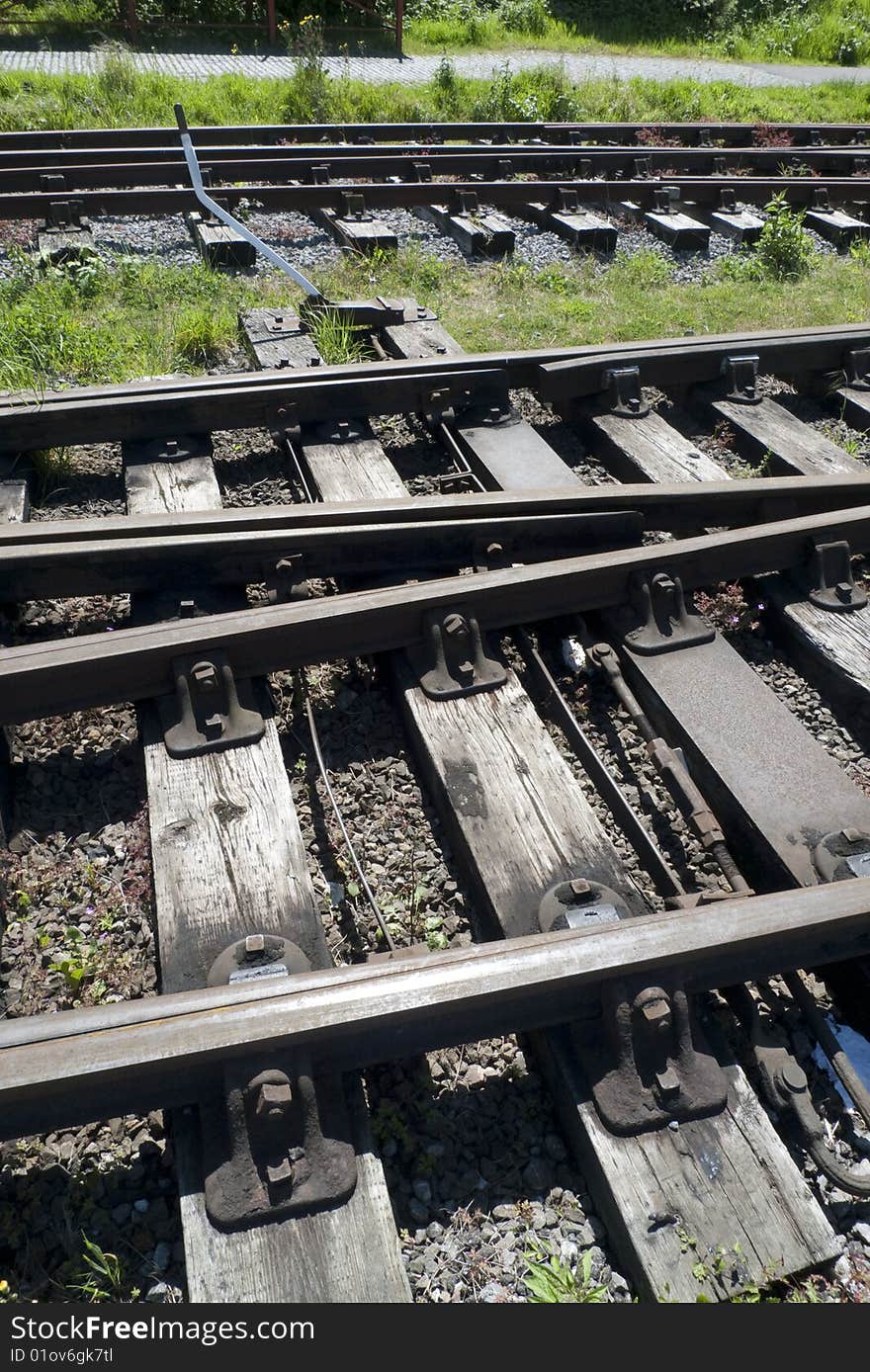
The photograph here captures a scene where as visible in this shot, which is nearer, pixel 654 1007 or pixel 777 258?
pixel 654 1007

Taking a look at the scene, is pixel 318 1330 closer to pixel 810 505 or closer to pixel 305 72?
pixel 810 505

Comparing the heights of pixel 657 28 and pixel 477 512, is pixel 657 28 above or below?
above

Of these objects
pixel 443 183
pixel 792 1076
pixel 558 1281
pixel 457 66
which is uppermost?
pixel 457 66

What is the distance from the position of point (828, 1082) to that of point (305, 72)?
477 inches

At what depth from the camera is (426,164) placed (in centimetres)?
848

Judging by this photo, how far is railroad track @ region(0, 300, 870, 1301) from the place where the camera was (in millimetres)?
1872

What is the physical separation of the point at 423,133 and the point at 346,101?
196 centimetres

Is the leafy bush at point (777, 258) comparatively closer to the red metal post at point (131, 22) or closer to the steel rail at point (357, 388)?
the steel rail at point (357, 388)

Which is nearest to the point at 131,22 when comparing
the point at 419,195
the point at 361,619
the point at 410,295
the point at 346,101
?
the point at 346,101

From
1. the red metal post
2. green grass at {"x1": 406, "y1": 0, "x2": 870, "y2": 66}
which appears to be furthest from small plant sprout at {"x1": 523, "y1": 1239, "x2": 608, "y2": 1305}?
green grass at {"x1": 406, "y1": 0, "x2": 870, "y2": 66}

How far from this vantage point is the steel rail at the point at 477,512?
3342 millimetres

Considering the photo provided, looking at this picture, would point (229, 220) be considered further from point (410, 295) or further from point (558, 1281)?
point (558, 1281)

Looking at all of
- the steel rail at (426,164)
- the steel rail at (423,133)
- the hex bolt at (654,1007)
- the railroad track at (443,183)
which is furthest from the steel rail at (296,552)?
the steel rail at (423,133)

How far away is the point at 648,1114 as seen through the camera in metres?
2.01
